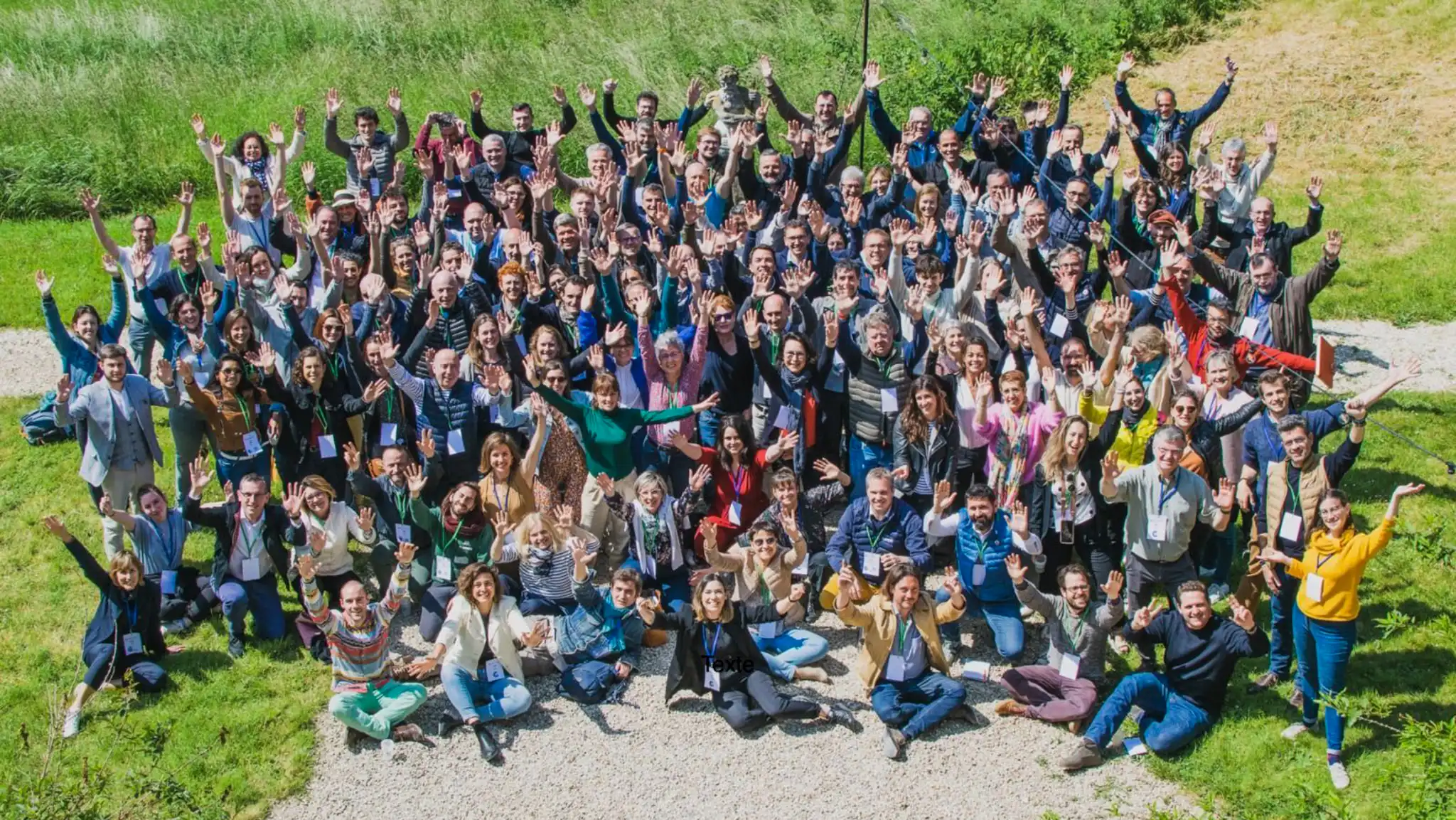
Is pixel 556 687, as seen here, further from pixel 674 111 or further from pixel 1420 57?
pixel 1420 57

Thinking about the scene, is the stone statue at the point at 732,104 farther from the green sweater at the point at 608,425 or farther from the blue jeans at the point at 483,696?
the blue jeans at the point at 483,696

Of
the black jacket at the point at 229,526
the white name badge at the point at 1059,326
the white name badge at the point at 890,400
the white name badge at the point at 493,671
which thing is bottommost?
the white name badge at the point at 493,671

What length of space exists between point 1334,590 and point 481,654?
517 centimetres

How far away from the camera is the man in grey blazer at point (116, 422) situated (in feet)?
33.1

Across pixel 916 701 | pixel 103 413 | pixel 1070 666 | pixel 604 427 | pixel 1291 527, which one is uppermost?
pixel 103 413

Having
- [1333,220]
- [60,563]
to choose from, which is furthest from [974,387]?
[1333,220]

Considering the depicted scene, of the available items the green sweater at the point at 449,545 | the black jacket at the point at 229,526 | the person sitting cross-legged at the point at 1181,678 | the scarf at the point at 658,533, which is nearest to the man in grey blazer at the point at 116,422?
the black jacket at the point at 229,526

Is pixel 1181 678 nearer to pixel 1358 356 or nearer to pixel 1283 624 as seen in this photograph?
pixel 1283 624

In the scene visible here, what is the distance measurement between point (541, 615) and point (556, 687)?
23.5 inches

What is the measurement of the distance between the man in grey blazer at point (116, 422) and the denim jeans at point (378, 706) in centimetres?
274

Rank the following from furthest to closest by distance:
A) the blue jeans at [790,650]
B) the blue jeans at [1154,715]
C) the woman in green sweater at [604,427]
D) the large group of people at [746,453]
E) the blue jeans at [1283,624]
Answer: the woman in green sweater at [604,427]
the blue jeans at [790,650]
the large group of people at [746,453]
the blue jeans at [1283,624]
the blue jeans at [1154,715]

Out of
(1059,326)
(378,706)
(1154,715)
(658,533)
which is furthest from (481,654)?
(1059,326)

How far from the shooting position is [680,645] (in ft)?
29.0

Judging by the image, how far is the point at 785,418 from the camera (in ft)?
33.0
